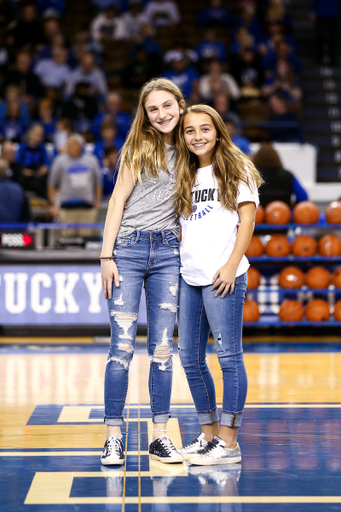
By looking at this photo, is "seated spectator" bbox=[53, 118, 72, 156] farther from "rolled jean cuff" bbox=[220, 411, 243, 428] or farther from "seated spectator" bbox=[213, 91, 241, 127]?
"rolled jean cuff" bbox=[220, 411, 243, 428]

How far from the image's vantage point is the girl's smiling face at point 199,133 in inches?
144

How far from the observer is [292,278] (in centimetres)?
783

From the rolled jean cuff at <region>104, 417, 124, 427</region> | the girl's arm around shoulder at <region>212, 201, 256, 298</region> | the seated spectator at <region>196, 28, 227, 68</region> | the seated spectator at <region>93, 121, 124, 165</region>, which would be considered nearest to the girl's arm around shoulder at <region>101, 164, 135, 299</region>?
the girl's arm around shoulder at <region>212, 201, 256, 298</region>

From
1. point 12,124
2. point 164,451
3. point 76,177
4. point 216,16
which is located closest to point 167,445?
point 164,451

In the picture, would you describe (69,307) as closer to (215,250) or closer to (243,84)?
(215,250)

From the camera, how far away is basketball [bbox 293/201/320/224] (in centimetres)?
780

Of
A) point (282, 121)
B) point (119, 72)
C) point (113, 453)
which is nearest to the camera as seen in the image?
point (113, 453)

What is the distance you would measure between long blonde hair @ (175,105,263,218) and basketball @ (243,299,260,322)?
165 inches

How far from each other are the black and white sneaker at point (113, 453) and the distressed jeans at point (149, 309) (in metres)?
0.09

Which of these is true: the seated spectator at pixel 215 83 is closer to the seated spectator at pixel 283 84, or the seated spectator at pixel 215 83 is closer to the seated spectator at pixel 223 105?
the seated spectator at pixel 223 105

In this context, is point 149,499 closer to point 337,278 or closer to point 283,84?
point 337,278

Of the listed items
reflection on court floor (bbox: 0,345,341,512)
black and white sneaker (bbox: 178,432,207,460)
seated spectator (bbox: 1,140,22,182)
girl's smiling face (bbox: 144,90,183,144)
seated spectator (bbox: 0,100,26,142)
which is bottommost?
reflection on court floor (bbox: 0,345,341,512)

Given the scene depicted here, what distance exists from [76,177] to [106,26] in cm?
580

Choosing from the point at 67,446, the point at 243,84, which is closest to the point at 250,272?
the point at 67,446
